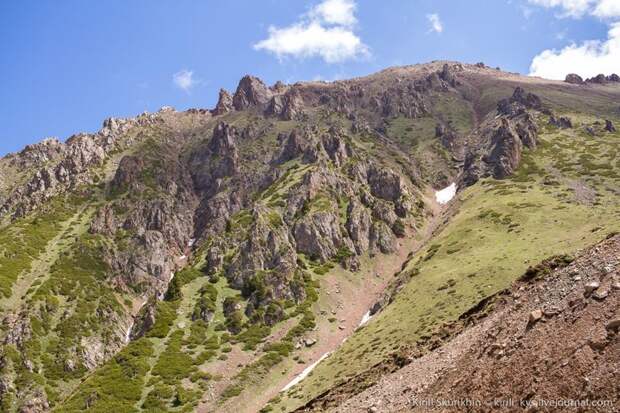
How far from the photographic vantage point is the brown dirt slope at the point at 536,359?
19953 millimetres

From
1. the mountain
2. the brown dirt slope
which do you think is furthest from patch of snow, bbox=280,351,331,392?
the brown dirt slope

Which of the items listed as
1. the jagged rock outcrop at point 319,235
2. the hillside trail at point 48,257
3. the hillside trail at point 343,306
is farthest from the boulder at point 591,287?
the hillside trail at point 48,257

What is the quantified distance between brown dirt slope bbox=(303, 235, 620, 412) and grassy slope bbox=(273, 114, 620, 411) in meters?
42.8

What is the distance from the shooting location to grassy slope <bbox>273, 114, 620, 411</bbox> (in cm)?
8112

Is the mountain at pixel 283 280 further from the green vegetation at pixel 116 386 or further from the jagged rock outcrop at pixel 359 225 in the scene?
the jagged rock outcrop at pixel 359 225

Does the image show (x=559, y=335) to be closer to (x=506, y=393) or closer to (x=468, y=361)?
(x=506, y=393)

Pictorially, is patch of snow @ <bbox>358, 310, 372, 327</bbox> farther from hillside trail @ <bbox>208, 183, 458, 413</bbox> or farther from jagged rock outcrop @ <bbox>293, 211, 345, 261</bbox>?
jagged rock outcrop @ <bbox>293, 211, 345, 261</bbox>

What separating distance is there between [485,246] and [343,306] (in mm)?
38476

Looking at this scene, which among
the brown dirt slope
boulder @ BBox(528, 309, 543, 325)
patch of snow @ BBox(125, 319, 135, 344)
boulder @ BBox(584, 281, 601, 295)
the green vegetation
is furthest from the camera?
patch of snow @ BBox(125, 319, 135, 344)

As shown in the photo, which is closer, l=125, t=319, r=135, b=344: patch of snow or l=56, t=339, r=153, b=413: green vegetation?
l=56, t=339, r=153, b=413: green vegetation

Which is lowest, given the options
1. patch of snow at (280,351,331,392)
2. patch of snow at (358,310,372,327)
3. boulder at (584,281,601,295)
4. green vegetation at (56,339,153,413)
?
patch of snow at (280,351,331,392)

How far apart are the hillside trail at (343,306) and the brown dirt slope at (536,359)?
58.0m

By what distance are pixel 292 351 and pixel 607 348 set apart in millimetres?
88633

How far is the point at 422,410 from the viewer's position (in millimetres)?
26719
